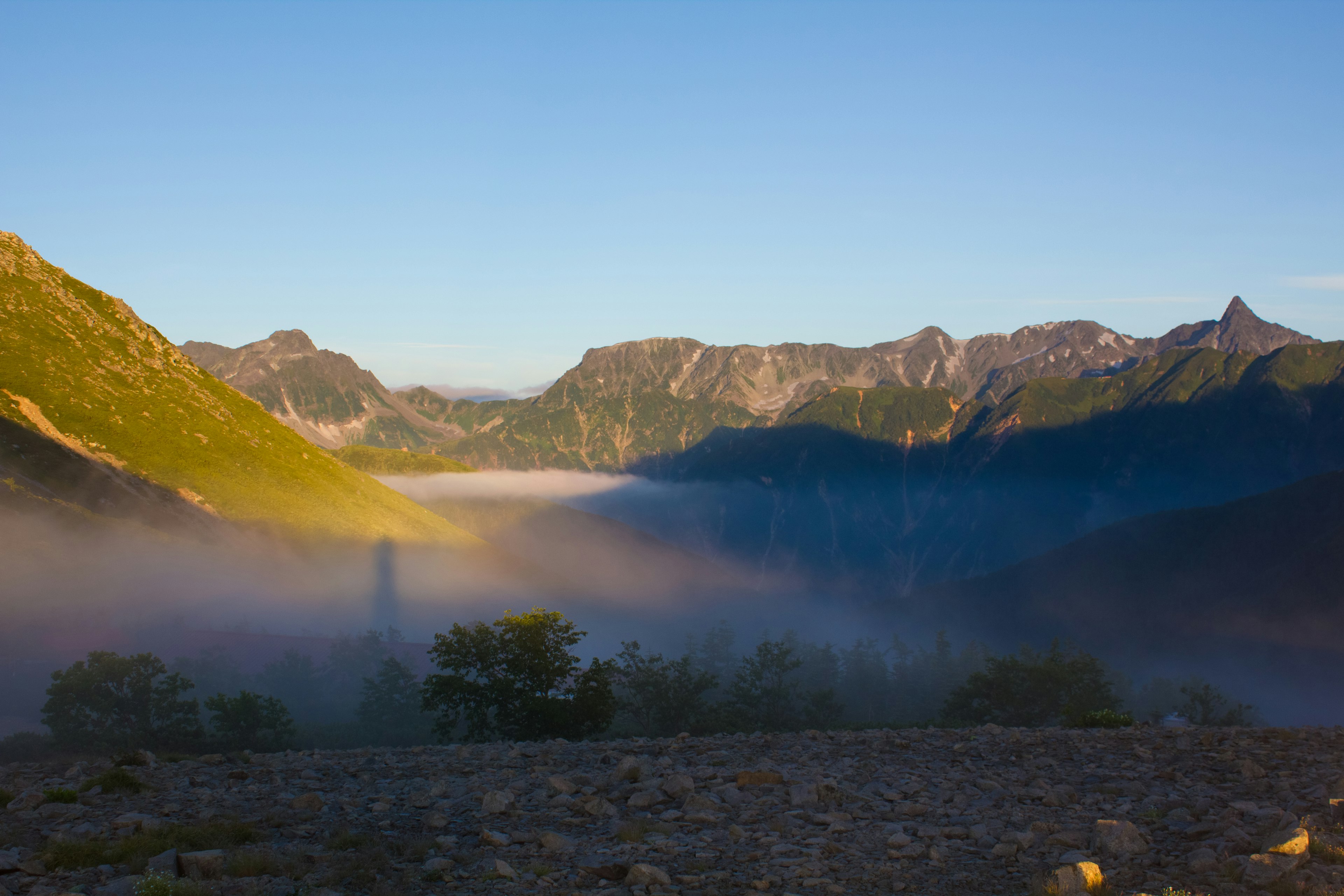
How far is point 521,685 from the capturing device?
66.7m

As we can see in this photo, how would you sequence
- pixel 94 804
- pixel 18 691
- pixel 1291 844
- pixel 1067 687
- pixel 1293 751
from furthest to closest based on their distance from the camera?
pixel 18 691 → pixel 1067 687 → pixel 1293 751 → pixel 94 804 → pixel 1291 844

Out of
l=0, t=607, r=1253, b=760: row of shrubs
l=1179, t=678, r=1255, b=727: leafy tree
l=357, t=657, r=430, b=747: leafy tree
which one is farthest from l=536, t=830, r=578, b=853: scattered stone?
l=357, t=657, r=430, b=747: leafy tree

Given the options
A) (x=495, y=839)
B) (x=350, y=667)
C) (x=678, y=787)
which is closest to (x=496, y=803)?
(x=495, y=839)

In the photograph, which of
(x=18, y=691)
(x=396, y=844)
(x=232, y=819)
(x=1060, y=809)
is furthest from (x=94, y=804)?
(x=18, y=691)

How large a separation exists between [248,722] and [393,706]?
61368 millimetres

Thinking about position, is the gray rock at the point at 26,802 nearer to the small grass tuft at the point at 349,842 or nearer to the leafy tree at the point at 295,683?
the small grass tuft at the point at 349,842

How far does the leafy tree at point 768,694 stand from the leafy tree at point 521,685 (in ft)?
151

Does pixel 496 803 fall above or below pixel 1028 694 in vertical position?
above

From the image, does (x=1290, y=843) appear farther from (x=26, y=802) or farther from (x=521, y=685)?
(x=521, y=685)

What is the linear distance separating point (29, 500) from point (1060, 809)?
207 metres

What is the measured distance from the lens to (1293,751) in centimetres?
2734

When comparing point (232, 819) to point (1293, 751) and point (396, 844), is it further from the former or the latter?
point (1293, 751)

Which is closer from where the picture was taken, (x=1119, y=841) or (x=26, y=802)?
(x=1119, y=841)

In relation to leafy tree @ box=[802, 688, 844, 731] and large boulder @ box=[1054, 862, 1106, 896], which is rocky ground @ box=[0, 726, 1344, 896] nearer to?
large boulder @ box=[1054, 862, 1106, 896]
